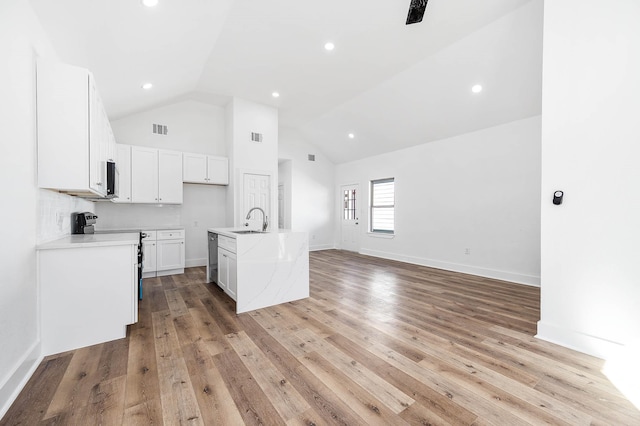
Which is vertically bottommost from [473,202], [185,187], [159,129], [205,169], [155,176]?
[473,202]

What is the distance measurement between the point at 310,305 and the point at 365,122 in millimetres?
4440

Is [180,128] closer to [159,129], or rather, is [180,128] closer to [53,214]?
[159,129]

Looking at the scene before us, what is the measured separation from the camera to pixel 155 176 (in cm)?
499

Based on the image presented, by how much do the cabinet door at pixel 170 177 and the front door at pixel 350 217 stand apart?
462cm

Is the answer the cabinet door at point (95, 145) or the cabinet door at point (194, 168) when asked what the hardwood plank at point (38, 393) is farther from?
the cabinet door at point (194, 168)

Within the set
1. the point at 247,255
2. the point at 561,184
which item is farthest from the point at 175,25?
the point at 561,184

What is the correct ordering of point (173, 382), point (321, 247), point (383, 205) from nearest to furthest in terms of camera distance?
point (173, 382)
point (383, 205)
point (321, 247)

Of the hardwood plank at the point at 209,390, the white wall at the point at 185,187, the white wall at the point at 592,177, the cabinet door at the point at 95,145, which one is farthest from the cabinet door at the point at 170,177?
the white wall at the point at 592,177

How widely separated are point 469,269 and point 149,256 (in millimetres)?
5863

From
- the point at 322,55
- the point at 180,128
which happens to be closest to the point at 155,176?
the point at 180,128

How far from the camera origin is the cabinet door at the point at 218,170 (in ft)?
18.2

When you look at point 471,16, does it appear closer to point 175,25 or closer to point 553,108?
point 553,108

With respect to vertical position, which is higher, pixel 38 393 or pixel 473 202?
pixel 473 202

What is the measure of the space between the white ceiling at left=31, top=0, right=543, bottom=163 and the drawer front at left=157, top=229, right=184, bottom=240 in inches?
83.7
